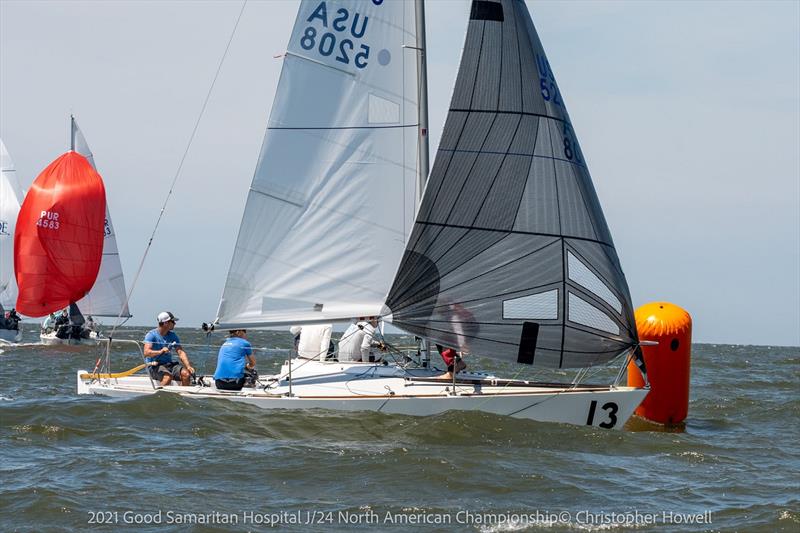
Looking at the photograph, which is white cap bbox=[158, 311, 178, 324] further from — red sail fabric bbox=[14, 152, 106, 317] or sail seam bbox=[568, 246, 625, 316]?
red sail fabric bbox=[14, 152, 106, 317]

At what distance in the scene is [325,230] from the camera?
591 inches

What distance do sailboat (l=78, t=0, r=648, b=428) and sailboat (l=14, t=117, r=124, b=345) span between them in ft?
70.2

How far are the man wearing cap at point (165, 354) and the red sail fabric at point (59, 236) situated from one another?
21901mm

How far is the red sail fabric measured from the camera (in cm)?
3519

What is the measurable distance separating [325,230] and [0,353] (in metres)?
22.6

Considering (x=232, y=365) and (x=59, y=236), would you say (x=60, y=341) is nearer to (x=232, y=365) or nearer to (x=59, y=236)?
(x=59, y=236)

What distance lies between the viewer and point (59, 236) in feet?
116

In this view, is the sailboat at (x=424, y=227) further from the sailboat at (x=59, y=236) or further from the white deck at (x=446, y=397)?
the sailboat at (x=59, y=236)

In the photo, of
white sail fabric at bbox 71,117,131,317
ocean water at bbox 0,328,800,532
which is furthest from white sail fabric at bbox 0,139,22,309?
ocean water at bbox 0,328,800,532

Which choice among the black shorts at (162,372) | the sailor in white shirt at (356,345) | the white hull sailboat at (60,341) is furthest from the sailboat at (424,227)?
the white hull sailboat at (60,341)

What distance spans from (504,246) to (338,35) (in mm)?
3966

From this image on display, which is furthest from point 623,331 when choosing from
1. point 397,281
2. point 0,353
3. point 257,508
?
point 0,353

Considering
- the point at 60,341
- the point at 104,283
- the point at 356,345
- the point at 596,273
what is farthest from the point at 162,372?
the point at 104,283

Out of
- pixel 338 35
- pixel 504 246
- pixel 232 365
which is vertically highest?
pixel 338 35
